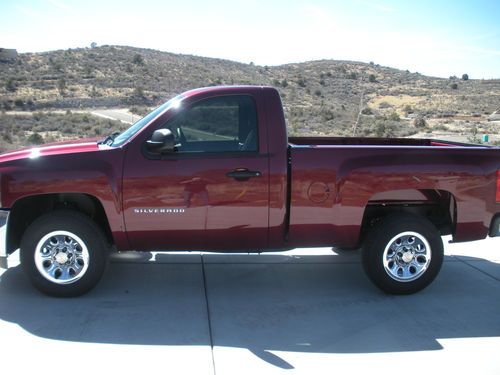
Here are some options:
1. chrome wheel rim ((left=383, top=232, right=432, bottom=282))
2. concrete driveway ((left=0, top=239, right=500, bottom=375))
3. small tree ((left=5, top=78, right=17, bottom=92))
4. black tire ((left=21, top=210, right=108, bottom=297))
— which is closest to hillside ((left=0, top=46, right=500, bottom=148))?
small tree ((left=5, top=78, right=17, bottom=92))

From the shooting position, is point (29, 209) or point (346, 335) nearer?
point (346, 335)

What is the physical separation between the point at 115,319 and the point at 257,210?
1597 millimetres

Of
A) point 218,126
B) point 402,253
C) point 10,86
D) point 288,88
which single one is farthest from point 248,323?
point 288,88

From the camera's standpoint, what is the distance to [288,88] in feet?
161

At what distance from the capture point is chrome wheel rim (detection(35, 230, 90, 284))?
5.10 m

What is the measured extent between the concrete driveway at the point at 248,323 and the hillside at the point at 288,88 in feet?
64.8

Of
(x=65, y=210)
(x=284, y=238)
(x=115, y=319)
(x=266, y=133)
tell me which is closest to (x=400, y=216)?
(x=284, y=238)

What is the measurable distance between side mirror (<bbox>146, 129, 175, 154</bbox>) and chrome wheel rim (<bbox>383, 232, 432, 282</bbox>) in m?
2.38

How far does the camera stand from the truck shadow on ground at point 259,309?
4.49 meters

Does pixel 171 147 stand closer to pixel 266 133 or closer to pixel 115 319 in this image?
pixel 266 133

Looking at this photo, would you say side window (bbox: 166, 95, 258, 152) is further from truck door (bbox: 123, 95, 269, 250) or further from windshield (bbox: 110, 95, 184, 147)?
windshield (bbox: 110, 95, 184, 147)

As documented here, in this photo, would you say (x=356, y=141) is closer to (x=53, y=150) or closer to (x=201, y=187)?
(x=201, y=187)

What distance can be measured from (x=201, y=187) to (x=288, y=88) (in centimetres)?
4509

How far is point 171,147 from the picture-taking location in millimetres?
4918
